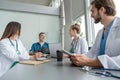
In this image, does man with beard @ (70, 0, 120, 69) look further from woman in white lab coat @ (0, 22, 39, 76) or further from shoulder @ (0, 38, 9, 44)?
shoulder @ (0, 38, 9, 44)

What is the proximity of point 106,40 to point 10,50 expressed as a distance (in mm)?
1518

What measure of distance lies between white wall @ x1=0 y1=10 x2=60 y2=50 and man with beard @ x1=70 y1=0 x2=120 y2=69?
15.1ft

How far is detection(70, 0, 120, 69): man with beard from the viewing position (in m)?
1.18

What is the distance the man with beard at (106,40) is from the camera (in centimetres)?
118

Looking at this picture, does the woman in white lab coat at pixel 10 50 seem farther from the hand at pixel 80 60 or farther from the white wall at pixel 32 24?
the white wall at pixel 32 24

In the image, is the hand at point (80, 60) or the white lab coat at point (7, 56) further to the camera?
the white lab coat at point (7, 56)

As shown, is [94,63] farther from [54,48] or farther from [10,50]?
[10,50]

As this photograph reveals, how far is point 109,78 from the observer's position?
88 cm

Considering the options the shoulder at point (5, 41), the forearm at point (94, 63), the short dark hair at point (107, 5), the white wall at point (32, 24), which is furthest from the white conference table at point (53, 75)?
the white wall at point (32, 24)

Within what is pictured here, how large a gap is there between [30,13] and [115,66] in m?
5.45

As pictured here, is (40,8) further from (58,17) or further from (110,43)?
(110,43)

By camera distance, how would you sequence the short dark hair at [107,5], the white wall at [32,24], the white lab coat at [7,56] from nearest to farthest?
1. the short dark hair at [107,5]
2. the white lab coat at [7,56]
3. the white wall at [32,24]

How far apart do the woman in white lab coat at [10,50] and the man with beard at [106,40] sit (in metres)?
1.13

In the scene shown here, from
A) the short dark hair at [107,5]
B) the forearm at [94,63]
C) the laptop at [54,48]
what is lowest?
the forearm at [94,63]
